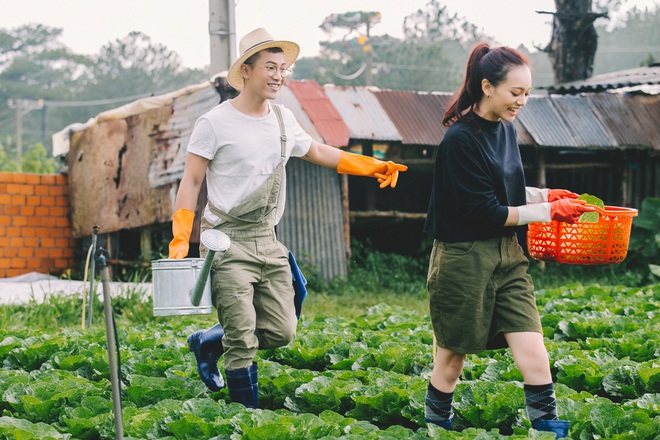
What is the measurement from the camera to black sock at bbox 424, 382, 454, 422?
11.5 ft

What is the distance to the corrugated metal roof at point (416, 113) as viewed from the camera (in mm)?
10250

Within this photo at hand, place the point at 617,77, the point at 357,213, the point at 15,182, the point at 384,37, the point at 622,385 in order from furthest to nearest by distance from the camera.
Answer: the point at 384,37 → the point at 617,77 → the point at 15,182 → the point at 357,213 → the point at 622,385

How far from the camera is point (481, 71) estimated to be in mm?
3359

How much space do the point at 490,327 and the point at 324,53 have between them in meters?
36.1

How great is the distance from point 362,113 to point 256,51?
21.1 ft

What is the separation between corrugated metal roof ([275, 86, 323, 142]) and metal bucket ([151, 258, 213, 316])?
6.14 metres

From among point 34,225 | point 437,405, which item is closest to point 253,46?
point 437,405

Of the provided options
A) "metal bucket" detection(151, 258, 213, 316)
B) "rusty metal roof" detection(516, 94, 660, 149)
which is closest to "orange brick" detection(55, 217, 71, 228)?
Result: "rusty metal roof" detection(516, 94, 660, 149)

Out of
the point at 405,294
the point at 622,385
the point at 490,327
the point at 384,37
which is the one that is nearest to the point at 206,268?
the point at 490,327

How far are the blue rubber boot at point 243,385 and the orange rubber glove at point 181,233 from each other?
555 millimetres

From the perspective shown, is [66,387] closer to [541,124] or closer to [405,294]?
[405,294]

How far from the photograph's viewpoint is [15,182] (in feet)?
37.9

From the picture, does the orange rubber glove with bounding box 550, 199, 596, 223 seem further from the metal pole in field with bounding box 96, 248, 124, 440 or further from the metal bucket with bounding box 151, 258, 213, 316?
the metal pole in field with bounding box 96, 248, 124, 440

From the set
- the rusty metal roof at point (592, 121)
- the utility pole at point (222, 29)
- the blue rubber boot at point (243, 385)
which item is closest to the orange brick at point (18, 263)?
the utility pole at point (222, 29)
